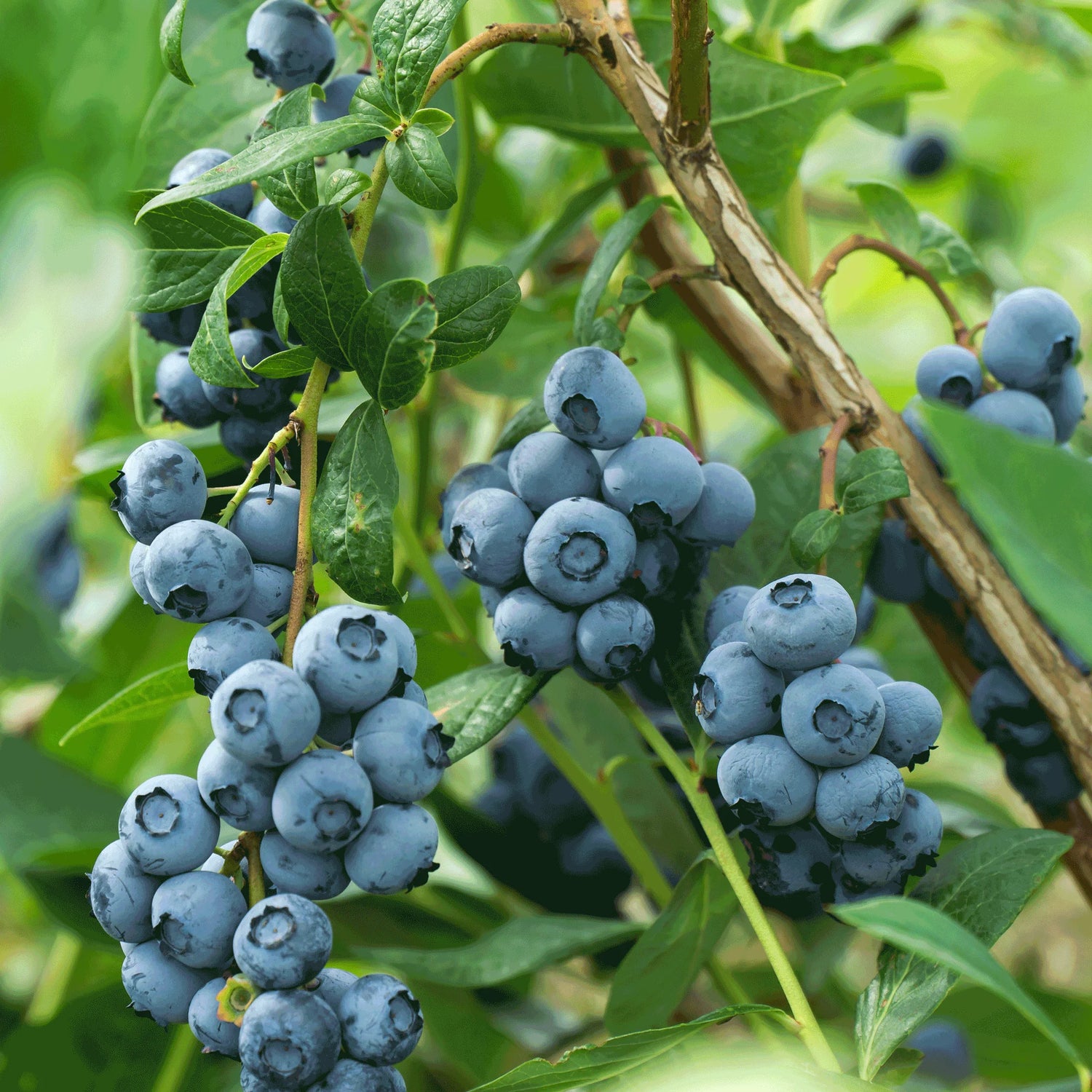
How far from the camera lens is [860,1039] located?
0.55m

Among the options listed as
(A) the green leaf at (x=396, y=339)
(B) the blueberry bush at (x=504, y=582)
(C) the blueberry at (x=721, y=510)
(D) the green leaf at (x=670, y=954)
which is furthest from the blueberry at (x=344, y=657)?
(D) the green leaf at (x=670, y=954)

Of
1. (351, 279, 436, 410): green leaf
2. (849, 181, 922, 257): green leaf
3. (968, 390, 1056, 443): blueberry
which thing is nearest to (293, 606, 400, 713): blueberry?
(351, 279, 436, 410): green leaf

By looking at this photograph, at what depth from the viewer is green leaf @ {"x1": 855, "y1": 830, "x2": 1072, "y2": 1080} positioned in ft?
1.71

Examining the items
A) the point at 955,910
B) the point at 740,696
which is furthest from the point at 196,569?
the point at 955,910

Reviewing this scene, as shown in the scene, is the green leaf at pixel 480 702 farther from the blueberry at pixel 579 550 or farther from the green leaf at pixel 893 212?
the green leaf at pixel 893 212

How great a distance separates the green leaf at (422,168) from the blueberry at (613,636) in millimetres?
212

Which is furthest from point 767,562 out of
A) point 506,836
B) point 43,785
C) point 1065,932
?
point 1065,932

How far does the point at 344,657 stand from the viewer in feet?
1.46

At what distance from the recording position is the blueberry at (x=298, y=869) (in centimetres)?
46

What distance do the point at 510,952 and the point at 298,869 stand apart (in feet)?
1.29

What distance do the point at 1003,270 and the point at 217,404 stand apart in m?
0.94

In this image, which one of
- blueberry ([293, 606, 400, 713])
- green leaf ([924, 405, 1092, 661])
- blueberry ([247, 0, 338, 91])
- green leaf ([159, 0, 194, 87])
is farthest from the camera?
blueberry ([247, 0, 338, 91])

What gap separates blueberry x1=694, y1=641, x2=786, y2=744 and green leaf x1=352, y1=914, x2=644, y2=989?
33 cm

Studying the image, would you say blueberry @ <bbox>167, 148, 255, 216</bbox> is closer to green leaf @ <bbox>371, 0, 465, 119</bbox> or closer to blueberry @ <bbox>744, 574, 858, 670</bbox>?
green leaf @ <bbox>371, 0, 465, 119</bbox>
